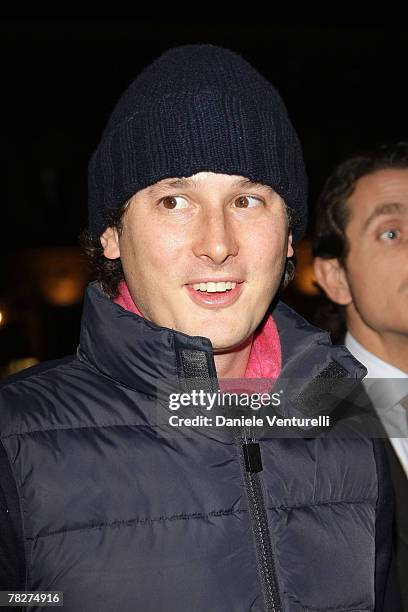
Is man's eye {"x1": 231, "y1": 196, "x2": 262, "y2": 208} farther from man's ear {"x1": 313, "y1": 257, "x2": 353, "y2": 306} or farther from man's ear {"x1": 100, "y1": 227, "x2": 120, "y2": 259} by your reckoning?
man's ear {"x1": 313, "y1": 257, "x2": 353, "y2": 306}

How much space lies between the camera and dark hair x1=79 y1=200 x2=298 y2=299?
187 cm

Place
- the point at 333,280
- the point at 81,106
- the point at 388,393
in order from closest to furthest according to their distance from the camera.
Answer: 1. the point at 388,393
2. the point at 333,280
3. the point at 81,106

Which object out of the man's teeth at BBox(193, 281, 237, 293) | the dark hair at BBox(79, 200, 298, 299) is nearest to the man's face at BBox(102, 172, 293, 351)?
the man's teeth at BBox(193, 281, 237, 293)

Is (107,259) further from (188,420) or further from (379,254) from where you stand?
(379,254)

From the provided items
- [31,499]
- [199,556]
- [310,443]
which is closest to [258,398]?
[310,443]

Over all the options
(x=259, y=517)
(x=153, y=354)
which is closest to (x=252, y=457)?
(x=259, y=517)

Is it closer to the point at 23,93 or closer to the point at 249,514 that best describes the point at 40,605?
the point at 249,514

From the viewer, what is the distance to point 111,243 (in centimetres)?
193

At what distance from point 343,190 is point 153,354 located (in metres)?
2.05

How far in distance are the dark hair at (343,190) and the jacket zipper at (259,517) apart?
175 cm

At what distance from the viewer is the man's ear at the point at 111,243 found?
192cm

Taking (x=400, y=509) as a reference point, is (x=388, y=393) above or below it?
above

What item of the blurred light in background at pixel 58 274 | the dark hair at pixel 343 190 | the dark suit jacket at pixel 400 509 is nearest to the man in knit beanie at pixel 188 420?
the dark suit jacket at pixel 400 509

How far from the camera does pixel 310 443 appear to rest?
185 cm
